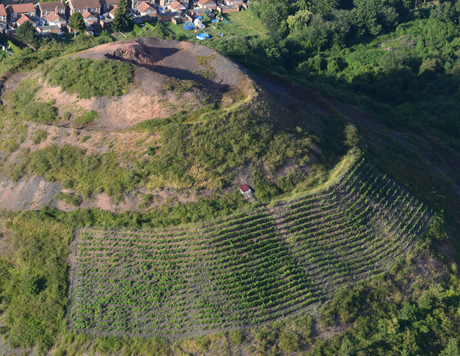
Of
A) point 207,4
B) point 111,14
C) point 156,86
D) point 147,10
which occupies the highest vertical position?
point 156,86

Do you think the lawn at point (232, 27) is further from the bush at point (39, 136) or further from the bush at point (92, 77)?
the bush at point (39, 136)

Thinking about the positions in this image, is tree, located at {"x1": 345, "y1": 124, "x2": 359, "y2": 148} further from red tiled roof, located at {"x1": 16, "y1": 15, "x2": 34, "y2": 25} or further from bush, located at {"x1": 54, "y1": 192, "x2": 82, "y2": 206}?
red tiled roof, located at {"x1": 16, "y1": 15, "x2": 34, "y2": 25}

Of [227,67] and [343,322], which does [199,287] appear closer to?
[343,322]

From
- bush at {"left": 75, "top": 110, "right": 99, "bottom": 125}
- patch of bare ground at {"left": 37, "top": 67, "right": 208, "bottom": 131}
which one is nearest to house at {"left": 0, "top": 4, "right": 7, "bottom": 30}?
patch of bare ground at {"left": 37, "top": 67, "right": 208, "bottom": 131}

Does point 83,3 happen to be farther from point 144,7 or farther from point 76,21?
point 144,7

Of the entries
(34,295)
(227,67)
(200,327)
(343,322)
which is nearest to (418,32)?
(227,67)

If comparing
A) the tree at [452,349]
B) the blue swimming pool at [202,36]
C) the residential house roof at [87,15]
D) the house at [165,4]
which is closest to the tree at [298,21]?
the blue swimming pool at [202,36]

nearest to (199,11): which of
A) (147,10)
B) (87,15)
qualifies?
(147,10)
